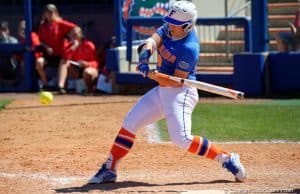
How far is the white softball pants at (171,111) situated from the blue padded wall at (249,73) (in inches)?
236

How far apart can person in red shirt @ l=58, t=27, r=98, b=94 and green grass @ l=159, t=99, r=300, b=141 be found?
2.78 meters

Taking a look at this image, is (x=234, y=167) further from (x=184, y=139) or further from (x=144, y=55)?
(x=144, y=55)

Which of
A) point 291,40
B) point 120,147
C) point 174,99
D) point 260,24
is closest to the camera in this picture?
point 174,99

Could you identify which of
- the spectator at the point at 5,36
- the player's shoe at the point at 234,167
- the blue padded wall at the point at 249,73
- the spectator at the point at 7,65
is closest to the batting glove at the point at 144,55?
the player's shoe at the point at 234,167

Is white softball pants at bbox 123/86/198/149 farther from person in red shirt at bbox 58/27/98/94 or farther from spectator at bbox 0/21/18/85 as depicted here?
spectator at bbox 0/21/18/85

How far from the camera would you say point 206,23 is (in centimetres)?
1253

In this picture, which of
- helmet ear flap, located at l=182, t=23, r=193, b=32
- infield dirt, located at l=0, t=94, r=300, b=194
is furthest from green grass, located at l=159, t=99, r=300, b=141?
helmet ear flap, located at l=182, t=23, r=193, b=32

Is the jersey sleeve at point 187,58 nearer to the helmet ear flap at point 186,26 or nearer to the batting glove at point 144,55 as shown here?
the helmet ear flap at point 186,26

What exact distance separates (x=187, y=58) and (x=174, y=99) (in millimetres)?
367

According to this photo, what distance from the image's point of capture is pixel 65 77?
1345 cm

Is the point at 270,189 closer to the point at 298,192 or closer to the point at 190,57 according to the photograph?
the point at 298,192

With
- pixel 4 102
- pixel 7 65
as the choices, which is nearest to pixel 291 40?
pixel 4 102

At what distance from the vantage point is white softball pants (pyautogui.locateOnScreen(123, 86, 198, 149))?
19.7 ft

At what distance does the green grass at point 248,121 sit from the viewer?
8648mm
